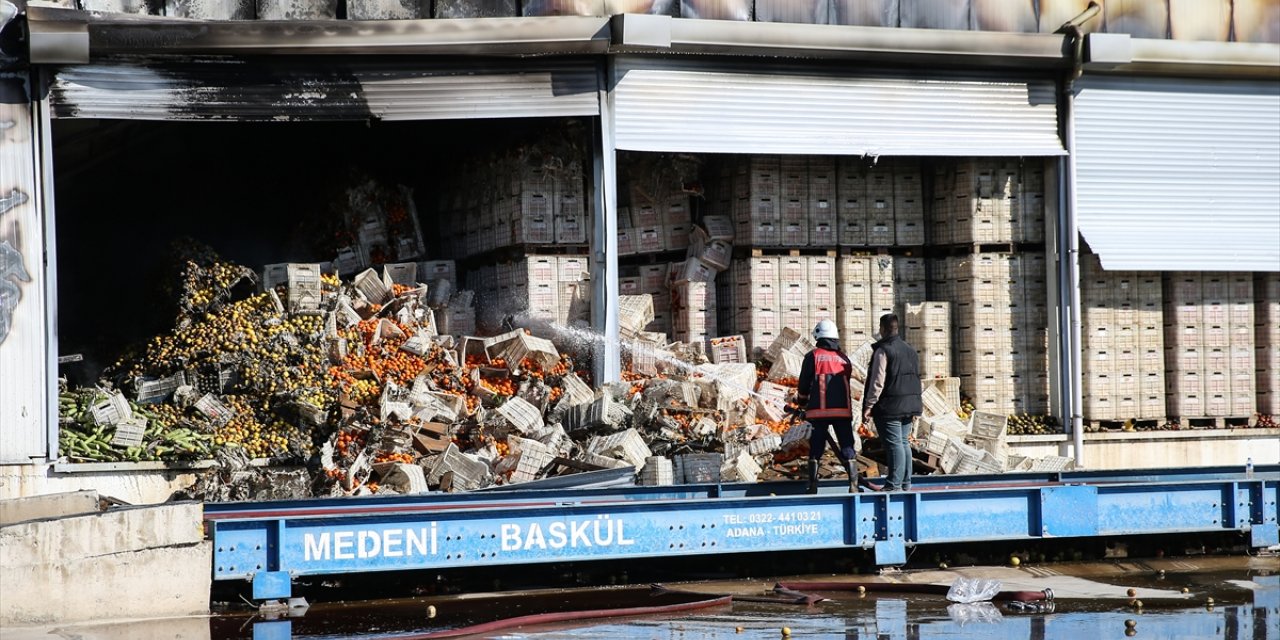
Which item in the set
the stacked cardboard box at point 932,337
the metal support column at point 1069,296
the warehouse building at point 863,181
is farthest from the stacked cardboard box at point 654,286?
the metal support column at point 1069,296

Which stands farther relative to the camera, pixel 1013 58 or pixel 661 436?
pixel 1013 58

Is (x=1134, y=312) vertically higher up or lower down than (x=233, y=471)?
higher up

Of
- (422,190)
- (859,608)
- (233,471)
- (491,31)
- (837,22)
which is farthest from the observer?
(422,190)

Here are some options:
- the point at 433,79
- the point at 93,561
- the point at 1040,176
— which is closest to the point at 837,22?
the point at 1040,176

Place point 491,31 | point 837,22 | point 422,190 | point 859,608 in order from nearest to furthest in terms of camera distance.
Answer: point 859,608, point 491,31, point 837,22, point 422,190

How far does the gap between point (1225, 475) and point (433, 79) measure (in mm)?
9979

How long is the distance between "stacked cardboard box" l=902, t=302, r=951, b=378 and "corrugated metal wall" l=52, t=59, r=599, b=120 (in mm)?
5206

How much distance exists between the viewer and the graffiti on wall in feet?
53.4

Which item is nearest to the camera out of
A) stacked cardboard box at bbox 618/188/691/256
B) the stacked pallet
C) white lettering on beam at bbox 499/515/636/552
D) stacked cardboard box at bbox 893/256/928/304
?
white lettering on beam at bbox 499/515/636/552

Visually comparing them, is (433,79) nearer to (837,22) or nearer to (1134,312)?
(837,22)

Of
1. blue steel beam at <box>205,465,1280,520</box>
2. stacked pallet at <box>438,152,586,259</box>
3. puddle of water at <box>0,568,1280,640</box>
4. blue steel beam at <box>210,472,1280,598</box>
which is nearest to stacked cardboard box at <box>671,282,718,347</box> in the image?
stacked pallet at <box>438,152,586,259</box>

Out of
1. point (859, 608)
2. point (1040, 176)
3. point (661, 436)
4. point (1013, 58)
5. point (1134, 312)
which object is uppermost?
point (1013, 58)

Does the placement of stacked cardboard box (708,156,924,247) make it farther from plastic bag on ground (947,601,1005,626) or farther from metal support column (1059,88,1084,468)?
plastic bag on ground (947,601,1005,626)

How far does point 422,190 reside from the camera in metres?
22.4
